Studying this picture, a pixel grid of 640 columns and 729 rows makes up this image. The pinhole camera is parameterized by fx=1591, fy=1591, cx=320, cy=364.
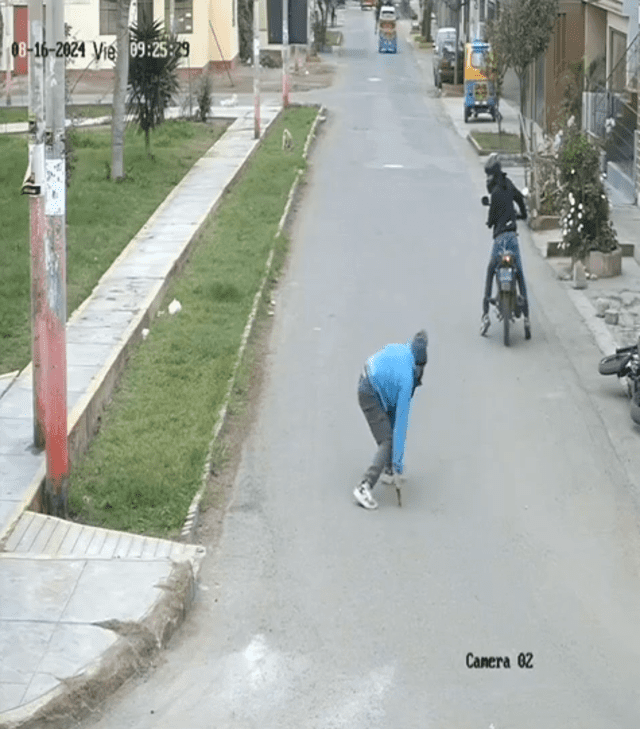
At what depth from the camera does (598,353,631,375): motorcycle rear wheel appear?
14.6 meters

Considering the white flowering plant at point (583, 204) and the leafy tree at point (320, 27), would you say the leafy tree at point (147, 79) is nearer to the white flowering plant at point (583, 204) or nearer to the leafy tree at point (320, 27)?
the white flowering plant at point (583, 204)

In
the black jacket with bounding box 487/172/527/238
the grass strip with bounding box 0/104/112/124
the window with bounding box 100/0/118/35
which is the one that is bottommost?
the black jacket with bounding box 487/172/527/238

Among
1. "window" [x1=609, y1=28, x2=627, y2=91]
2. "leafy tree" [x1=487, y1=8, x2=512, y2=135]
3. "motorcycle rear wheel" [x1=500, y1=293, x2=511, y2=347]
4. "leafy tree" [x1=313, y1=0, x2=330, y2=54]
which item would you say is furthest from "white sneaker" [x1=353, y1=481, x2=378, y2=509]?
"leafy tree" [x1=313, y1=0, x2=330, y2=54]

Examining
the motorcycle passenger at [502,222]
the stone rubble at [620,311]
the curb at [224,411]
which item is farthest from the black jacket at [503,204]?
the curb at [224,411]

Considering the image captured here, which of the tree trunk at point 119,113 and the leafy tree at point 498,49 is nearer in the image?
the tree trunk at point 119,113

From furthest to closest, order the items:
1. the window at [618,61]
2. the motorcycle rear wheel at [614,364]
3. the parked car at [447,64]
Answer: the parked car at [447,64], the window at [618,61], the motorcycle rear wheel at [614,364]

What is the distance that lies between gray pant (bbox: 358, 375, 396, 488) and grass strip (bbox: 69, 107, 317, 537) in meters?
1.35

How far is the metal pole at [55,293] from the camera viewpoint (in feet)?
37.6

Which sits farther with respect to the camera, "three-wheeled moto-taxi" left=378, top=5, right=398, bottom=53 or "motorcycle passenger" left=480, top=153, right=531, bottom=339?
"three-wheeled moto-taxi" left=378, top=5, right=398, bottom=53

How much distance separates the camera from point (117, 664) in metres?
8.81

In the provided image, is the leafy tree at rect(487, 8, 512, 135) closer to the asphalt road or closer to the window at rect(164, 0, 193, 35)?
the asphalt road

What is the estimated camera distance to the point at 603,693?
868 cm

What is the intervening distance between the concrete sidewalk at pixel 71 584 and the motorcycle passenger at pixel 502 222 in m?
4.01

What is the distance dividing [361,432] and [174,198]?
47.9ft
